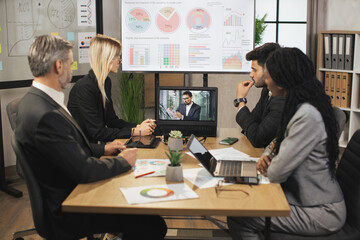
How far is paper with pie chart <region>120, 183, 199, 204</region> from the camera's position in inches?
68.3

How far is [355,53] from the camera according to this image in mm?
4574

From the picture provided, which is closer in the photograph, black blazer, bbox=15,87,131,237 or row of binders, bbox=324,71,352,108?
black blazer, bbox=15,87,131,237

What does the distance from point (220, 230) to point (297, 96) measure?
1.45 meters

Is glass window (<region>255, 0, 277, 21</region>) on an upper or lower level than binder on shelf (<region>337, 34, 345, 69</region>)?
upper

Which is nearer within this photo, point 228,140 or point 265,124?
point 265,124

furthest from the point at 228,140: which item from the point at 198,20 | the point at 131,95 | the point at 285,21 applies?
the point at 285,21

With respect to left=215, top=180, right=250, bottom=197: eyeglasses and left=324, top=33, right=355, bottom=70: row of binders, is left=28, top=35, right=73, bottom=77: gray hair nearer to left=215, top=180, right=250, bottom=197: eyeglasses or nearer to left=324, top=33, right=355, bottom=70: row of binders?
left=215, top=180, right=250, bottom=197: eyeglasses

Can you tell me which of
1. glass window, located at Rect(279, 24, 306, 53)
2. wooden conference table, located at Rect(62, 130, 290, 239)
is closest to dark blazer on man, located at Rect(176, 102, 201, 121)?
wooden conference table, located at Rect(62, 130, 290, 239)

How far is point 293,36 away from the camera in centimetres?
545

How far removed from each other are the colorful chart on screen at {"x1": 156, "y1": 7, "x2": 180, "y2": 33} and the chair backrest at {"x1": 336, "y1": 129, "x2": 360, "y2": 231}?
6.06ft

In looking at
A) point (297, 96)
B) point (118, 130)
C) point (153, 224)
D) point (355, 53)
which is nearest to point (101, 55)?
point (118, 130)

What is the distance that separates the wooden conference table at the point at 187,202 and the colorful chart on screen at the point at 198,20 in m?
1.86

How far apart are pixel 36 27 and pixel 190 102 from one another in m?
1.95

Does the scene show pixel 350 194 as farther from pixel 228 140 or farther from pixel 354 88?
pixel 354 88
